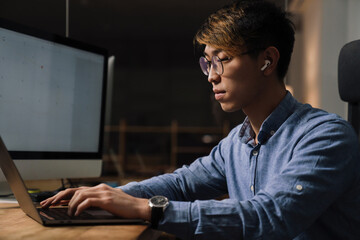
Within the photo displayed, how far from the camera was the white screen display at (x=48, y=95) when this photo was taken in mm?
1117

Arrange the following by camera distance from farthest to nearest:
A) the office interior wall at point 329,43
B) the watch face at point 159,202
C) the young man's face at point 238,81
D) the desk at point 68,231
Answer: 1. the office interior wall at point 329,43
2. the young man's face at point 238,81
3. the watch face at point 159,202
4. the desk at point 68,231

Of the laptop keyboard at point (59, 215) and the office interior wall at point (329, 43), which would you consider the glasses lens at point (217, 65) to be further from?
the office interior wall at point (329, 43)

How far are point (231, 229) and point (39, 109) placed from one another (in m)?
0.76

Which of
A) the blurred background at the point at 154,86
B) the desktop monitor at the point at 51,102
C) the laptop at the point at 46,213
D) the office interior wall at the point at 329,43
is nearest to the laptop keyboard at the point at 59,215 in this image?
the laptop at the point at 46,213

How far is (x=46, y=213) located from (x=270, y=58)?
0.64m

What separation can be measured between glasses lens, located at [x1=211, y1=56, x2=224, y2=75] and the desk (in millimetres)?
429

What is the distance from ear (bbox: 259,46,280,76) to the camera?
98cm

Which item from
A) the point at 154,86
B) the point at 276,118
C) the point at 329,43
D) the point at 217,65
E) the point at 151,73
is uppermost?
the point at 151,73

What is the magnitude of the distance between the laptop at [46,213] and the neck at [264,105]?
440 mm

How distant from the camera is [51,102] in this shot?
1.24 m

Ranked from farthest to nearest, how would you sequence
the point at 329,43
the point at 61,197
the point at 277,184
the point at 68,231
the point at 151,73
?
the point at 151,73, the point at 329,43, the point at 61,197, the point at 277,184, the point at 68,231

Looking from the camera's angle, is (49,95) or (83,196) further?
(49,95)

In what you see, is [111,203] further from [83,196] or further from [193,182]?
[193,182]

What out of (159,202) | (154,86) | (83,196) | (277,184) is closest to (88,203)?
(83,196)
